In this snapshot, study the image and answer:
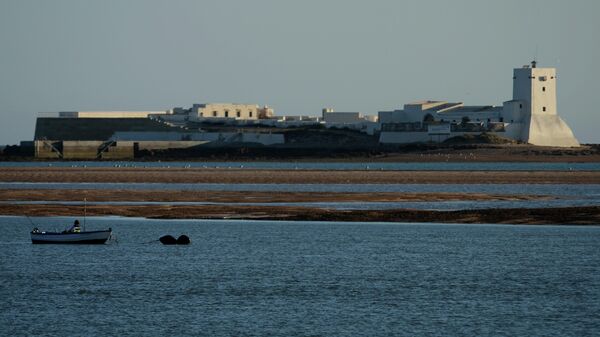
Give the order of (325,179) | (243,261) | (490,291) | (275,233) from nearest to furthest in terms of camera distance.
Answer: (490,291)
(243,261)
(275,233)
(325,179)

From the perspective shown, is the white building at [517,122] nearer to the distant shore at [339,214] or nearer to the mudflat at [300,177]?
the mudflat at [300,177]

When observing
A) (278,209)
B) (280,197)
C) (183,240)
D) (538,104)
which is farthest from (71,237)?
(538,104)

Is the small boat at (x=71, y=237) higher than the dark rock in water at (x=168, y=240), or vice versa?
the small boat at (x=71, y=237)

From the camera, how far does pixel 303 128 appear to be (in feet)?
546

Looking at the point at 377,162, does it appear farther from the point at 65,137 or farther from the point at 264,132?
the point at 65,137

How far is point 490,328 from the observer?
32.4m

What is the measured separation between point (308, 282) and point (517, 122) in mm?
114866

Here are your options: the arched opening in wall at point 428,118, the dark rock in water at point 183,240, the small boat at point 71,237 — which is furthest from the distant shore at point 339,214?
the arched opening in wall at point 428,118

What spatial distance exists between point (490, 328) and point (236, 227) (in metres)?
26.0

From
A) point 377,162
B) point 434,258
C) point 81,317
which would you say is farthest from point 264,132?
point 81,317

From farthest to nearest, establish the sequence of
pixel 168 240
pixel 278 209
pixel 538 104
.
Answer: pixel 538 104
pixel 278 209
pixel 168 240

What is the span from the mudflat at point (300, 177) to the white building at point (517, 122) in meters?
37.8

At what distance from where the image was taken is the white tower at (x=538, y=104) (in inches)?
5876

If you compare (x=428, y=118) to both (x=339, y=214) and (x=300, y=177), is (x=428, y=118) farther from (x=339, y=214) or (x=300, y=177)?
(x=339, y=214)
